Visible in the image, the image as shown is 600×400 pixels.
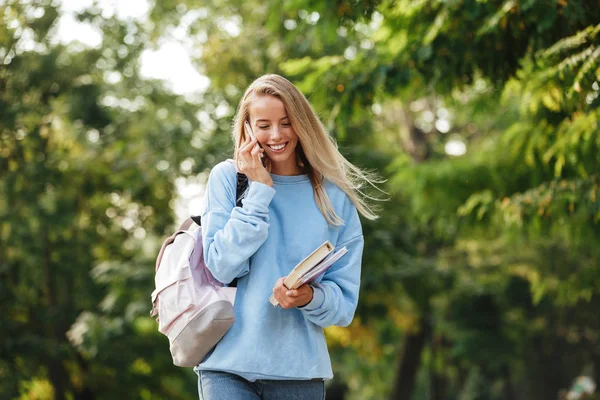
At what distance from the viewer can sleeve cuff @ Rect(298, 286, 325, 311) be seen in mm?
2852

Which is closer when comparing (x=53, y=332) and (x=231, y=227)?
(x=231, y=227)

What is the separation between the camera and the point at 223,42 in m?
14.7

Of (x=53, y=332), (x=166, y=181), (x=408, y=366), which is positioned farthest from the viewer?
(x=408, y=366)

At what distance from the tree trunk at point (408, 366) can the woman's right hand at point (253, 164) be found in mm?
17076

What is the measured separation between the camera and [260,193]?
115 inches


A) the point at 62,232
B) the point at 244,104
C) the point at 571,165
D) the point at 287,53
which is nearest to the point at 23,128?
the point at 62,232

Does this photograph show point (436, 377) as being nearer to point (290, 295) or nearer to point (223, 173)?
point (223, 173)

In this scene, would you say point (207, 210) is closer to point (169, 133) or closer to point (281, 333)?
point (281, 333)

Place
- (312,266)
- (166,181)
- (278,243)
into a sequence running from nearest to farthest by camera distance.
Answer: (312,266)
(278,243)
(166,181)

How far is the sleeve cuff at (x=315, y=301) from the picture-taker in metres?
2.85

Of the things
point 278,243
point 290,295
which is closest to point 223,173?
point 278,243

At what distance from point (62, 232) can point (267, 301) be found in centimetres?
1422

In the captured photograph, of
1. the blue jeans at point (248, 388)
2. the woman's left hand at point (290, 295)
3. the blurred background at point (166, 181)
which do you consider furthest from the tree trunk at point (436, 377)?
the woman's left hand at point (290, 295)

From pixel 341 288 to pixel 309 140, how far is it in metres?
0.53
